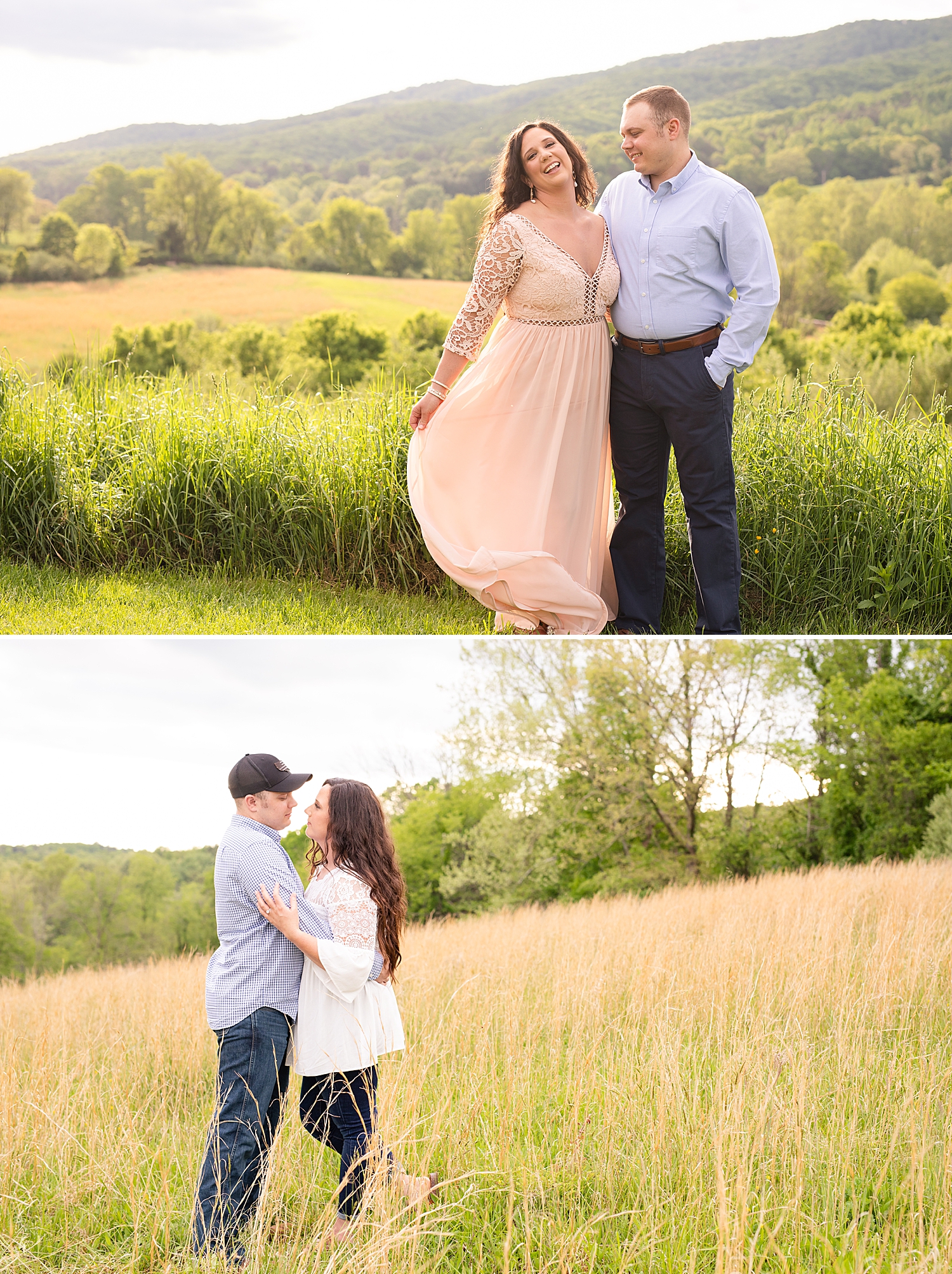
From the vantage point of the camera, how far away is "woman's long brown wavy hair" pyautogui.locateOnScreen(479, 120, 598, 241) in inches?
183

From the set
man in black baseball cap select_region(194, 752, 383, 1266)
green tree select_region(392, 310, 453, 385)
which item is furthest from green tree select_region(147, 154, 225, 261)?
man in black baseball cap select_region(194, 752, 383, 1266)

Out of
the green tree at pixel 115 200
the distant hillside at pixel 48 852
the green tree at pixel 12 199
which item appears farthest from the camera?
the green tree at pixel 115 200

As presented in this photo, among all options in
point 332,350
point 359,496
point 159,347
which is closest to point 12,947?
point 359,496

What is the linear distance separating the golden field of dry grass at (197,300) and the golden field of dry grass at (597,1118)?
68.5 feet

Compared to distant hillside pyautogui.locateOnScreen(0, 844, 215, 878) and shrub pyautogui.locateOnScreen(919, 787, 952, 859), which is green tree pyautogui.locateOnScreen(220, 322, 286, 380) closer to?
distant hillside pyautogui.locateOnScreen(0, 844, 215, 878)

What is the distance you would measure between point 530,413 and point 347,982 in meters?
3.07

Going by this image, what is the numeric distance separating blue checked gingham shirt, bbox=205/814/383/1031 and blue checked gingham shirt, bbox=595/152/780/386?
3.00 m

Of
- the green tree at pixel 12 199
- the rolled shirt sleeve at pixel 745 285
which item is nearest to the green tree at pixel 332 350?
the rolled shirt sleeve at pixel 745 285

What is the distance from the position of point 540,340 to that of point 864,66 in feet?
194

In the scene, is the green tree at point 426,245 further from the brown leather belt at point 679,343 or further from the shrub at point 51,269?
the brown leather belt at point 679,343

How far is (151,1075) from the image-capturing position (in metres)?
5.00

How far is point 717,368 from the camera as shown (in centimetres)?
438

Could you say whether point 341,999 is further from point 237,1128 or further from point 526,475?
point 526,475

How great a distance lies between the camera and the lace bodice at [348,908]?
9.45 feet
